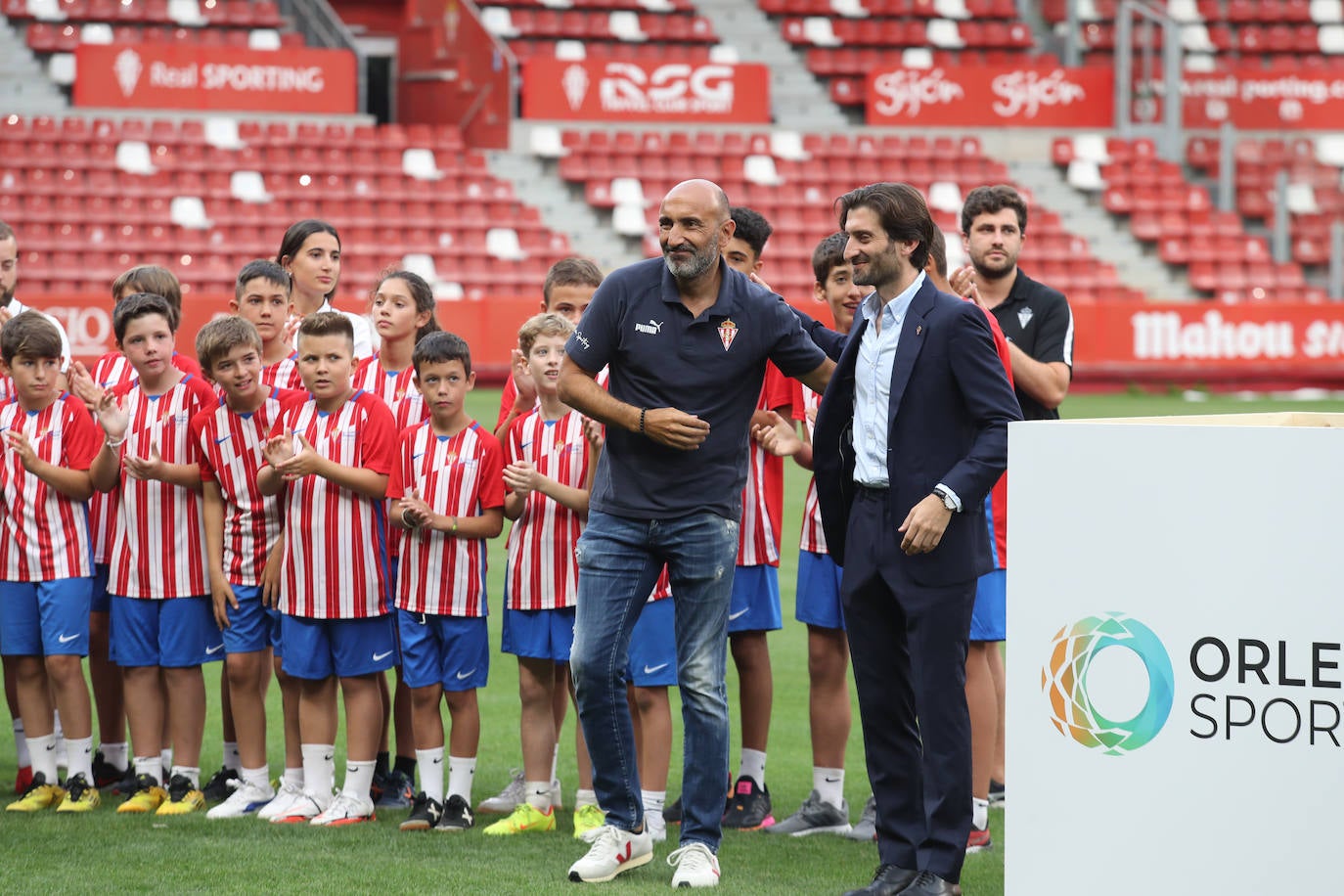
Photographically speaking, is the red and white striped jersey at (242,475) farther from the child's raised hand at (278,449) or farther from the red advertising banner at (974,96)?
the red advertising banner at (974,96)

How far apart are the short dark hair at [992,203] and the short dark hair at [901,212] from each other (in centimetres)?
108

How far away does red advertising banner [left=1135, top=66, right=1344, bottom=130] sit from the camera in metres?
25.3

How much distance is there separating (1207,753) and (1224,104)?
23837mm

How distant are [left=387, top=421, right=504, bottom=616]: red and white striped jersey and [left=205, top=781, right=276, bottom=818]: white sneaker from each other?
84 cm

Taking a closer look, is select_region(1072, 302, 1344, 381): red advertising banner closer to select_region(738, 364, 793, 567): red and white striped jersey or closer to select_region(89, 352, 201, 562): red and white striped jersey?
select_region(738, 364, 793, 567): red and white striped jersey

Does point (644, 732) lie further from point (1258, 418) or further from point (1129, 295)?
point (1129, 295)

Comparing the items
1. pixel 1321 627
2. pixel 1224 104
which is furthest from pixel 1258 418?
pixel 1224 104

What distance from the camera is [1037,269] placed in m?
22.3

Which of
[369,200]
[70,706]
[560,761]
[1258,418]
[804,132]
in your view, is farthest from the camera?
[804,132]

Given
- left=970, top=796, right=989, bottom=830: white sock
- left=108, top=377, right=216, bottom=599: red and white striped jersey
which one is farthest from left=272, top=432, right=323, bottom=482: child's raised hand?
left=970, top=796, right=989, bottom=830: white sock

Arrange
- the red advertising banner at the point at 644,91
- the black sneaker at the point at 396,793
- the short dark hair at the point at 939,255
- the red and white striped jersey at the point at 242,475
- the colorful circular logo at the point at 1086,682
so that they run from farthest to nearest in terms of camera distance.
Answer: the red advertising banner at the point at 644,91 → the black sneaker at the point at 396,793 → the red and white striped jersey at the point at 242,475 → the short dark hair at the point at 939,255 → the colorful circular logo at the point at 1086,682

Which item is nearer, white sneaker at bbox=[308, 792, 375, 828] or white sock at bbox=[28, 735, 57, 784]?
white sneaker at bbox=[308, 792, 375, 828]

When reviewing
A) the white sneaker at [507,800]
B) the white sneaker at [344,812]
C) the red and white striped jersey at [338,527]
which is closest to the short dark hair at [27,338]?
the red and white striped jersey at [338,527]

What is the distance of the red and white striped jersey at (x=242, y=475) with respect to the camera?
18.7 feet
